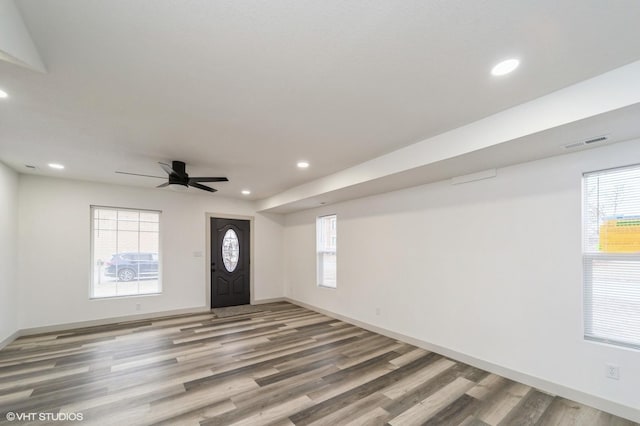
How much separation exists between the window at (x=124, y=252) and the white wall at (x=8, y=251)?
100 cm

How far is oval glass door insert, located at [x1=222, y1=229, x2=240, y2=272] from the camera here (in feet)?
22.3

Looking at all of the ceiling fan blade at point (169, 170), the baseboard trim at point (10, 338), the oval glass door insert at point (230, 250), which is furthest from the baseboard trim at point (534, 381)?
the baseboard trim at point (10, 338)

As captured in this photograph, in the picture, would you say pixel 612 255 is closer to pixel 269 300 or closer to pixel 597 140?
pixel 597 140

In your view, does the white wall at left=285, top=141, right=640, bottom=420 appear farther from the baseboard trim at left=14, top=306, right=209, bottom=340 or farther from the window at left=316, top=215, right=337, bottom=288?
the baseboard trim at left=14, top=306, right=209, bottom=340

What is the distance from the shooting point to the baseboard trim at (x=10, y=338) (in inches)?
160

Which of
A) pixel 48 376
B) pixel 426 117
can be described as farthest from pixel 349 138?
pixel 48 376

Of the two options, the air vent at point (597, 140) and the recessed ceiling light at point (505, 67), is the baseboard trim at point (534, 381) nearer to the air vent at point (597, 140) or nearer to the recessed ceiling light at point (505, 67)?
the air vent at point (597, 140)

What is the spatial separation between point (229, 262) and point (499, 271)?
18.3 ft

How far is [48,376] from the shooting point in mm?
3225

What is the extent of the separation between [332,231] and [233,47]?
15.2ft

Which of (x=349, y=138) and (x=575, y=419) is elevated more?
(x=349, y=138)

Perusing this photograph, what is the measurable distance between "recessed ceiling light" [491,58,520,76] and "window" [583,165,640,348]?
65.9 inches

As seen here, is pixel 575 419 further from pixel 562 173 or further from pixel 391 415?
pixel 562 173

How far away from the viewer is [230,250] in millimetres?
6895
